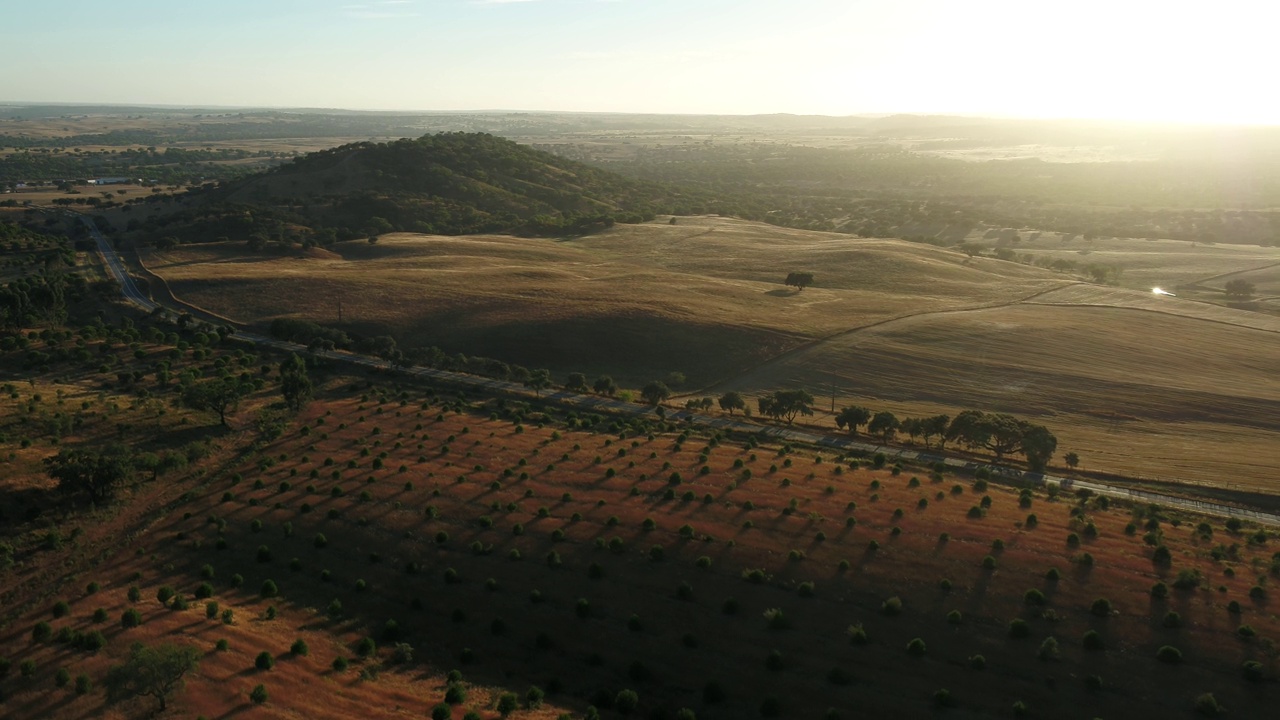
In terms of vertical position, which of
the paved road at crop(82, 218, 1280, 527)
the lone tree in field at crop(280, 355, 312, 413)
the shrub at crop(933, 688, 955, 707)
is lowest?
the paved road at crop(82, 218, 1280, 527)

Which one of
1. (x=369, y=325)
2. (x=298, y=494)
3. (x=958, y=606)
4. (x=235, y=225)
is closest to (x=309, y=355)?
(x=369, y=325)

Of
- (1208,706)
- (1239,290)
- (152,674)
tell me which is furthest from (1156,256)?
(152,674)

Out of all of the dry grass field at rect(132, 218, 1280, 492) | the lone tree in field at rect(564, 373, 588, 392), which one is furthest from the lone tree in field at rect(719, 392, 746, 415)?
the lone tree in field at rect(564, 373, 588, 392)

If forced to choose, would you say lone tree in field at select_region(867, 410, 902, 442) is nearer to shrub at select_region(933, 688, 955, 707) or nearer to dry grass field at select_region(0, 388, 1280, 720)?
dry grass field at select_region(0, 388, 1280, 720)

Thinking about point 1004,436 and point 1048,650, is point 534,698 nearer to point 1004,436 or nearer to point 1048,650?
point 1048,650

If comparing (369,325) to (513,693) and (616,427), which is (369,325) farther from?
(513,693)
